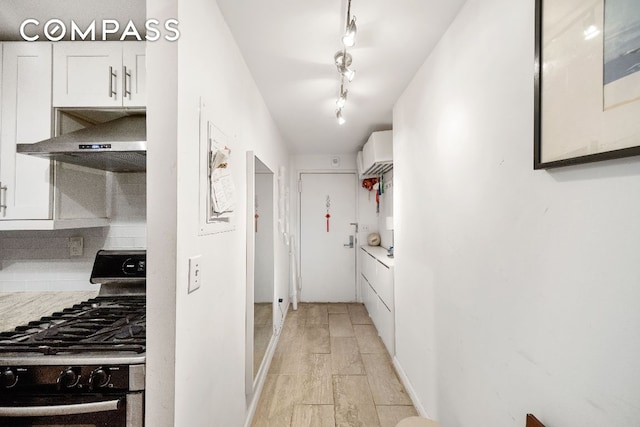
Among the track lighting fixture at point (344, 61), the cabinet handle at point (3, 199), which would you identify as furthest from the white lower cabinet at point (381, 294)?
the cabinet handle at point (3, 199)

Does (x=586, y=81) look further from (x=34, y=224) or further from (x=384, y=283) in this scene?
(x=384, y=283)

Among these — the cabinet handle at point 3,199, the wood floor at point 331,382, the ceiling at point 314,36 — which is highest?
the ceiling at point 314,36

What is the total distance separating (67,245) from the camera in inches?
70.2

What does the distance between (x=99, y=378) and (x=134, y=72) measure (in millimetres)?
1435

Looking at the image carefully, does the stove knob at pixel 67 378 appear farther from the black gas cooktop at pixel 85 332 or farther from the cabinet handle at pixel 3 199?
the cabinet handle at pixel 3 199

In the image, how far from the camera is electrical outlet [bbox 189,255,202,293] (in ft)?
3.61

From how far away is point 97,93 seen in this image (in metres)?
1.51

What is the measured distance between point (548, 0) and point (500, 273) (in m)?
0.93

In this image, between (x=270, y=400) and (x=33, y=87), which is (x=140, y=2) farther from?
(x=270, y=400)

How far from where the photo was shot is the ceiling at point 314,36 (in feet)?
4.63

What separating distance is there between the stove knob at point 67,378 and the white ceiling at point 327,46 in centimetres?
166

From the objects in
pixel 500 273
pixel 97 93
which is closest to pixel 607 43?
pixel 500 273

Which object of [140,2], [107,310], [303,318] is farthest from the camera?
[303,318]

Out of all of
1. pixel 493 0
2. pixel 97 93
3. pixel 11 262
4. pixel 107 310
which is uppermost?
pixel 493 0
